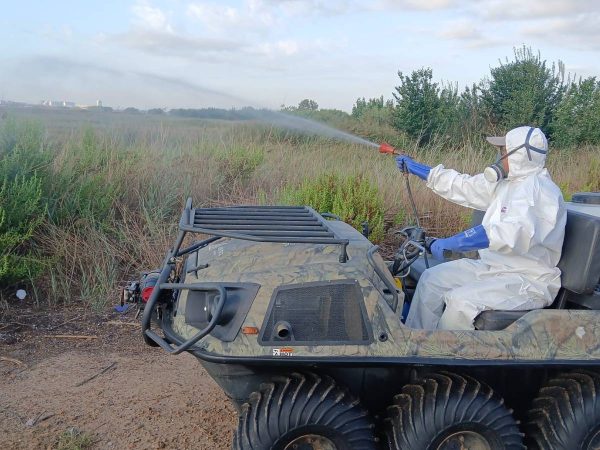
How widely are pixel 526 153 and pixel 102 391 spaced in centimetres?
323

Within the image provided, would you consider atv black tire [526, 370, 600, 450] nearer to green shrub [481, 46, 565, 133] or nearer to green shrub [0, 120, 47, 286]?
green shrub [0, 120, 47, 286]

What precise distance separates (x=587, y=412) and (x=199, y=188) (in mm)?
5996

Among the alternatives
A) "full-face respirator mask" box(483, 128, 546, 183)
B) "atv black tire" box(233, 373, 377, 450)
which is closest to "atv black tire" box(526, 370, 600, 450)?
"atv black tire" box(233, 373, 377, 450)

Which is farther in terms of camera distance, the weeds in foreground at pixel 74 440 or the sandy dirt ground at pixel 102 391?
the sandy dirt ground at pixel 102 391

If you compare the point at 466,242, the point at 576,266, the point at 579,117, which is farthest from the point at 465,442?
the point at 579,117

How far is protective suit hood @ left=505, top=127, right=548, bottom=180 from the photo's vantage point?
4156 mm

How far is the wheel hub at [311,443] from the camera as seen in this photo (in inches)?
129

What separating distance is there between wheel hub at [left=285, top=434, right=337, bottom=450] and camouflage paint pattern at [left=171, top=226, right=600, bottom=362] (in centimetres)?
43

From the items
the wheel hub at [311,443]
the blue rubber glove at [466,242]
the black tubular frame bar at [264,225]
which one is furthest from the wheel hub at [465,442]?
the blue rubber glove at [466,242]

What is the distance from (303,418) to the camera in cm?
322

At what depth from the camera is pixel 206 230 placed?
3.38 m

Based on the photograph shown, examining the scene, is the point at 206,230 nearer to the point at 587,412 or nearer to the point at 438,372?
the point at 438,372

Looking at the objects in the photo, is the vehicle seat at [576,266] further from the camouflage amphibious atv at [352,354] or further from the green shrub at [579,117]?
the green shrub at [579,117]

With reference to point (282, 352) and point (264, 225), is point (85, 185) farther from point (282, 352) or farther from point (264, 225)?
point (282, 352)
